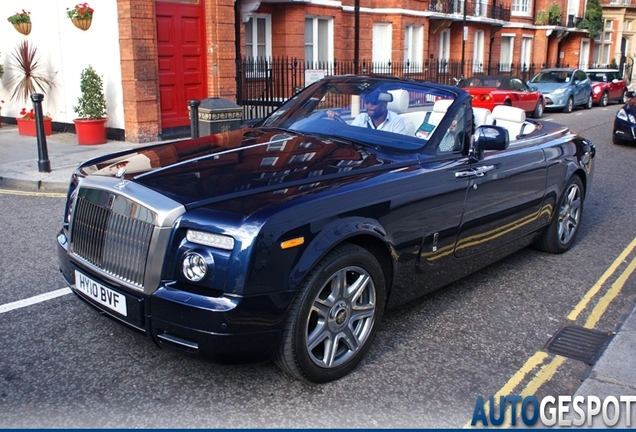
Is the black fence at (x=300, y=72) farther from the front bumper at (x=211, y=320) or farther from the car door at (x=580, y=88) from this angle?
the front bumper at (x=211, y=320)

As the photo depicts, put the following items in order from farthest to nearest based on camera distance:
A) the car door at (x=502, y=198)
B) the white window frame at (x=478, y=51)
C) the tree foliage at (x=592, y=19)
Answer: the tree foliage at (x=592, y=19), the white window frame at (x=478, y=51), the car door at (x=502, y=198)

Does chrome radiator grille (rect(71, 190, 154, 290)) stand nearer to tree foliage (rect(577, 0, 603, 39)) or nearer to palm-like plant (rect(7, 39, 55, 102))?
palm-like plant (rect(7, 39, 55, 102))

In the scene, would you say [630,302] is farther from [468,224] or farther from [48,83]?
[48,83]

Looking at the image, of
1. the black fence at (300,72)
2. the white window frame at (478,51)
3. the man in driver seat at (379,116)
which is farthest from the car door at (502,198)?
the white window frame at (478,51)

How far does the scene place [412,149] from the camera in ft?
14.4

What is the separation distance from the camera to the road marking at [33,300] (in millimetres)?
4580

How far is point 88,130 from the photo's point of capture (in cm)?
1260

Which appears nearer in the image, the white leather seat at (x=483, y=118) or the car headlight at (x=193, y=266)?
the car headlight at (x=193, y=266)

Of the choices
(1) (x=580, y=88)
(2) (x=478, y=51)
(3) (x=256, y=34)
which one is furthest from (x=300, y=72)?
(2) (x=478, y=51)

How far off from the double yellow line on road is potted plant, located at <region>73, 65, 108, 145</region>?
10.1m

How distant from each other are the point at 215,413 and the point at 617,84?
28263 millimetres

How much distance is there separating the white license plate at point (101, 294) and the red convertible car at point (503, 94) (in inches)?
632

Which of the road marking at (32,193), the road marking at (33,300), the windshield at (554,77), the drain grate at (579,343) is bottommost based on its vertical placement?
the drain grate at (579,343)

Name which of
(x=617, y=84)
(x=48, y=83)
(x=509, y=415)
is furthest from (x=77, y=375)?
(x=617, y=84)
